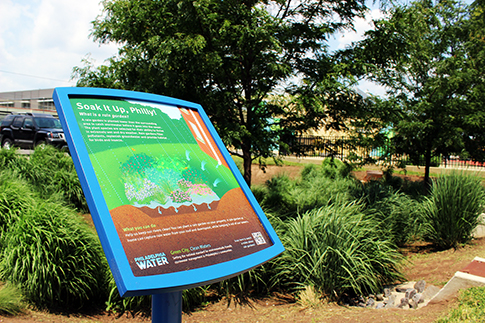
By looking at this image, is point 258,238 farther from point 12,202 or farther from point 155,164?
point 12,202

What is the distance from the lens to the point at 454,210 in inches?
264

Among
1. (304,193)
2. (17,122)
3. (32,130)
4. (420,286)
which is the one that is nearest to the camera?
(420,286)

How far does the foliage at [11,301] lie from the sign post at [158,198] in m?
2.83

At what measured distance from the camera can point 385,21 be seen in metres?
6.83

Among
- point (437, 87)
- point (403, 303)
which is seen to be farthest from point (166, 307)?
point (437, 87)

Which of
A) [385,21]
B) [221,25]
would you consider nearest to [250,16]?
[221,25]

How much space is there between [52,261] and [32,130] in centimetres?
1412

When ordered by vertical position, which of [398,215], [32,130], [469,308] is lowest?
[469,308]

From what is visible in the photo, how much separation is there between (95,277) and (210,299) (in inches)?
62.2

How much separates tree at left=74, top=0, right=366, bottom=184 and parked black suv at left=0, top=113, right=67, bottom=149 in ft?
31.7

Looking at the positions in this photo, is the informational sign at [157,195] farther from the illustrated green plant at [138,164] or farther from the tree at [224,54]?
the tree at [224,54]

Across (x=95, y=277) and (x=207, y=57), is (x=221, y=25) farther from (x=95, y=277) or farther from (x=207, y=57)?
(x=95, y=277)

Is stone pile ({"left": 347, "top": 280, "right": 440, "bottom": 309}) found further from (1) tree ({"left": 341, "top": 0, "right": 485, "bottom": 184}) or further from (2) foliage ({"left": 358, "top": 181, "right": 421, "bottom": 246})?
(1) tree ({"left": 341, "top": 0, "right": 485, "bottom": 184})

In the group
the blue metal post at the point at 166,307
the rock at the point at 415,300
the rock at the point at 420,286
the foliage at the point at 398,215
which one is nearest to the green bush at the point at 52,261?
the blue metal post at the point at 166,307
